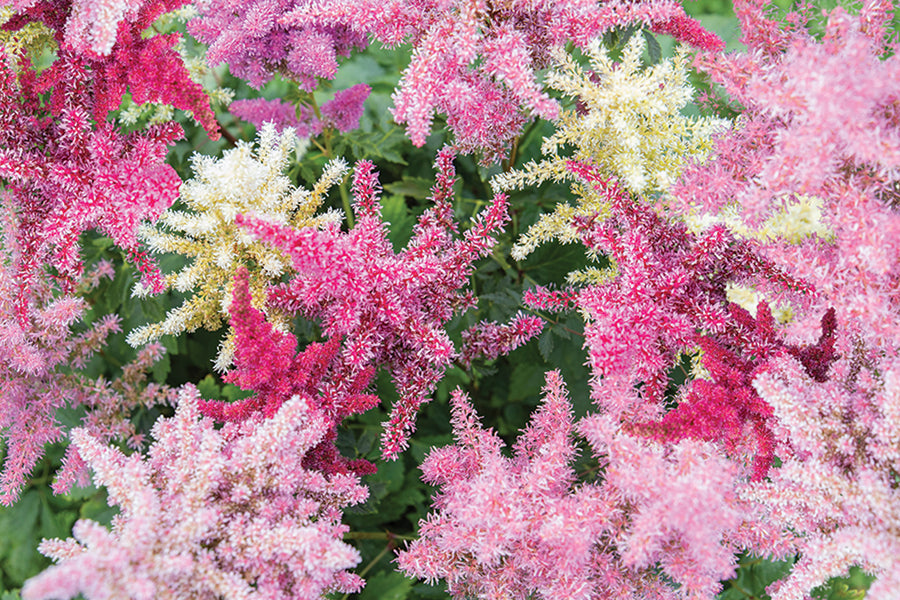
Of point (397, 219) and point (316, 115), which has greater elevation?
point (316, 115)

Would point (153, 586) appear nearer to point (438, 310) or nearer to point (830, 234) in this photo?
point (438, 310)

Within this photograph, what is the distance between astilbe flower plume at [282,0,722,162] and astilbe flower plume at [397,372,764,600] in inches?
25.0

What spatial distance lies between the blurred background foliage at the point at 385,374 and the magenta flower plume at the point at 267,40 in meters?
0.13

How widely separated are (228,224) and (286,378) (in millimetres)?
387

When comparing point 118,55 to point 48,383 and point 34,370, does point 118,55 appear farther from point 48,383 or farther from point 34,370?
point 48,383

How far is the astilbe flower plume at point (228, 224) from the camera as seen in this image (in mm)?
1352

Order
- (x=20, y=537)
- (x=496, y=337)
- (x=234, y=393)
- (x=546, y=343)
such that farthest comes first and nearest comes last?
1. (x=20, y=537)
2. (x=234, y=393)
3. (x=546, y=343)
4. (x=496, y=337)

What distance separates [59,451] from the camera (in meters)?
2.12

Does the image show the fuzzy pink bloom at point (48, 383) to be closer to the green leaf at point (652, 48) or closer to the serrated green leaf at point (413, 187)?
the serrated green leaf at point (413, 187)

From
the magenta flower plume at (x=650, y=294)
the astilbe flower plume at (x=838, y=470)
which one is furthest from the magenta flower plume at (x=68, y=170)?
the astilbe flower plume at (x=838, y=470)

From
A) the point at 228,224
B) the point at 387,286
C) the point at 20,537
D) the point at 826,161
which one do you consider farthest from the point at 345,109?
the point at 20,537

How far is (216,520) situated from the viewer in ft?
3.67

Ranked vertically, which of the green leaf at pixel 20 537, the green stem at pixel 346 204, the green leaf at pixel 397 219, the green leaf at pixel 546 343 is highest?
the green stem at pixel 346 204

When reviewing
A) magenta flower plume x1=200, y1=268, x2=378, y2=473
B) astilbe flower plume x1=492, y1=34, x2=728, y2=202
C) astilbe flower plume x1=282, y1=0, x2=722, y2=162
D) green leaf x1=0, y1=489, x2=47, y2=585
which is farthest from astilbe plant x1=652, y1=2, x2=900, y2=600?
green leaf x1=0, y1=489, x2=47, y2=585
